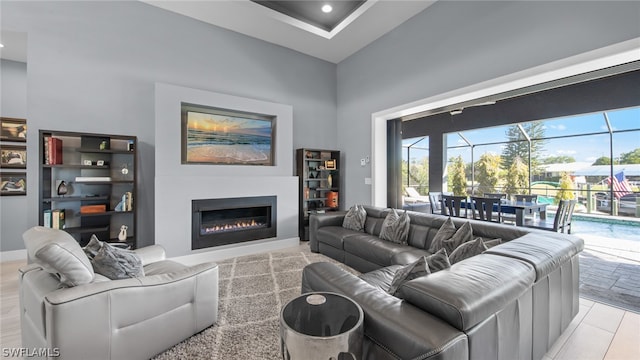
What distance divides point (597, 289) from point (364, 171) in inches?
137

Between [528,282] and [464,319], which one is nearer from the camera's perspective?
[464,319]

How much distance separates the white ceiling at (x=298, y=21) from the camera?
12.4ft

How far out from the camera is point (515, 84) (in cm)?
301

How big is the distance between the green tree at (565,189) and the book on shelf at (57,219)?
8478mm

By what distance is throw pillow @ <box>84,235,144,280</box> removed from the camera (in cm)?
178

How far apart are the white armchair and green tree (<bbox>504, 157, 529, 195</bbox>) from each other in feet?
22.4

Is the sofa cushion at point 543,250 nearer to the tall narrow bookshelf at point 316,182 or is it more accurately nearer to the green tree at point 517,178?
the tall narrow bookshelf at point 316,182

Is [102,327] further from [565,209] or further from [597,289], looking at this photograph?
[565,209]

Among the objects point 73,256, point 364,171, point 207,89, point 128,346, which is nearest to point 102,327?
point 128,346

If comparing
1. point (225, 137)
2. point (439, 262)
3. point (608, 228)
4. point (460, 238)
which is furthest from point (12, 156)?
point (608, 228)

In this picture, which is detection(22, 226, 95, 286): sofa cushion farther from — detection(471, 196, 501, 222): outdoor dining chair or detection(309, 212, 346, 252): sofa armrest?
detection(471, 196, 501, 222): outdoor dining chair

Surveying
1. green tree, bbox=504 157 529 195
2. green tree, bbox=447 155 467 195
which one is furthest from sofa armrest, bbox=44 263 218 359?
green tree, bbox=504 157 529 195

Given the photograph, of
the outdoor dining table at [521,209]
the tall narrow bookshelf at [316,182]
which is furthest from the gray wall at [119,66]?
the outdoor dining table at [521,209]

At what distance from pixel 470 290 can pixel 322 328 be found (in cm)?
73
